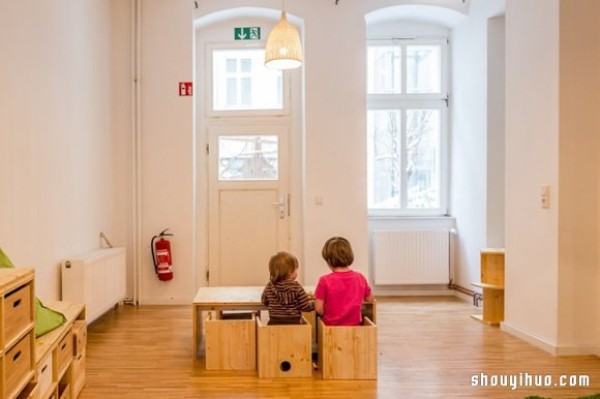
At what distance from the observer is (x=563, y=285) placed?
3365mm

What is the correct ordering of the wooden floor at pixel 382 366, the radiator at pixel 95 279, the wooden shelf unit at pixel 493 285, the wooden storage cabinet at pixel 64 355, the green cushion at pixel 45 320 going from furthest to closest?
the wooden shelf unit at pixel 493 285, the radiator at pixel 95 279, the wooden floor at pixel 382 366, the green cushion at pixel 45 320, the wooden storage cabinet at pixel 64 355

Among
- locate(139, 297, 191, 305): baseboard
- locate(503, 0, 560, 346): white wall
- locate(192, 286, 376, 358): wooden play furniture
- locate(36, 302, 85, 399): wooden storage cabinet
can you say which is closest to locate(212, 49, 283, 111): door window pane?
locate(139, 297, 191, 305): baseboard

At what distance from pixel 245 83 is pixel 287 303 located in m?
3.29

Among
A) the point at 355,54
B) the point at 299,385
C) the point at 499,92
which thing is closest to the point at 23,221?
the point at 299,385

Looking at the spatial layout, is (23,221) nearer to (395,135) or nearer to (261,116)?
(261,116)

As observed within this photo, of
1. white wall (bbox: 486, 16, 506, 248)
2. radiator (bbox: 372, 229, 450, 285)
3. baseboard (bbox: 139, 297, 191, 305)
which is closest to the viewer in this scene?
white wall (bbox: 486, 16, 506, 248)

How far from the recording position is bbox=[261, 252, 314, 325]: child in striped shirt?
120 inches

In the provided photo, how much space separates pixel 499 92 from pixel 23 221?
444 centimetres

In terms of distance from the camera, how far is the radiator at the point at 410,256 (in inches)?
215

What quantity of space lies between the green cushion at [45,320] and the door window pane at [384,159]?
3.88 metres

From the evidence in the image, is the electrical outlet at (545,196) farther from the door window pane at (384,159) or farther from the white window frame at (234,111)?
the white window frame at (234,111)

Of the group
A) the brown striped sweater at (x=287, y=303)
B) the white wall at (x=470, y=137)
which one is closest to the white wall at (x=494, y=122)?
the white wall at (x=470, y=137)

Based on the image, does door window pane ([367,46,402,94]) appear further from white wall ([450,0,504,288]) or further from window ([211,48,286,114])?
window ([211,48,286,114])

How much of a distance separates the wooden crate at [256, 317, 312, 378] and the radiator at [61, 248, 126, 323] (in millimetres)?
1458
